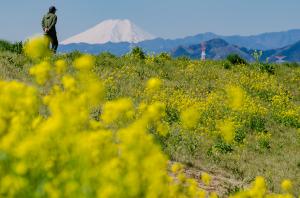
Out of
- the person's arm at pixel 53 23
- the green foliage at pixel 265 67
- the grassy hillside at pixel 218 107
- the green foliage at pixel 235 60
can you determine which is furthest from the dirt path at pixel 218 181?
the green foliage at pixel 235 60

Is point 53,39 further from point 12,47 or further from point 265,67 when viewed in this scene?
point 265,67

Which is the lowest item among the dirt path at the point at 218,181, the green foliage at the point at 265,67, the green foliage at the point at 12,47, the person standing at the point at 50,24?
the dirt path at the point at 218,181

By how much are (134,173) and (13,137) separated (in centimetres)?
88

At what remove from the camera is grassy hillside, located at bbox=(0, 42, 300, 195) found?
13375 millimetres

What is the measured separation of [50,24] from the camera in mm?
21500

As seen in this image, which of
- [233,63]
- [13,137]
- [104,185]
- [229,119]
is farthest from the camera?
[233,63]

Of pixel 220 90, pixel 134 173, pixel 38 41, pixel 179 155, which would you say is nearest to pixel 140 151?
pixel 134 173

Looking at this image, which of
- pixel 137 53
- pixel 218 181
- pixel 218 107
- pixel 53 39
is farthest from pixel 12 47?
pixel 218 181

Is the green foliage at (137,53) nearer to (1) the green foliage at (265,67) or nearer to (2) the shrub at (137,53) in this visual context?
(2) the shrub at (137,53)

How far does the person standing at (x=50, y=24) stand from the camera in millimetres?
21500

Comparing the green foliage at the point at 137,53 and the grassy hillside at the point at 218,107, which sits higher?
the green foliage at the point at 137,53

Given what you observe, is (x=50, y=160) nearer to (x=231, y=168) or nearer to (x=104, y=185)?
(x=104, y=185)

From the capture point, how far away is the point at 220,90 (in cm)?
2148

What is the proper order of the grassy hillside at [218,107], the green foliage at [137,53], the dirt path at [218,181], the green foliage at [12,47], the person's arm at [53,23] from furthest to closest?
the green foliage at [137,53] → the person's arm at [53,23] → the green foliage at [12,47] → the grassy hillside at [218,107] → the dirt path at [218,181]
